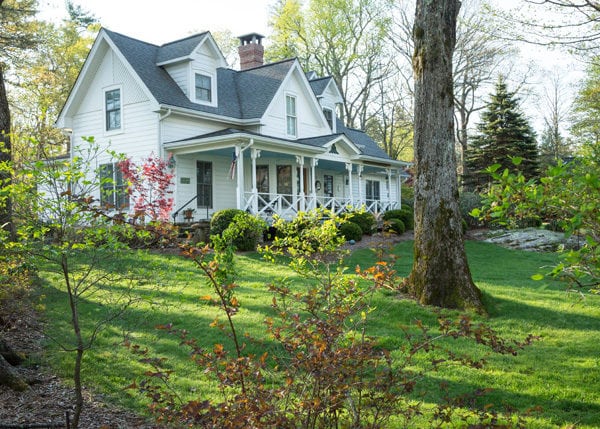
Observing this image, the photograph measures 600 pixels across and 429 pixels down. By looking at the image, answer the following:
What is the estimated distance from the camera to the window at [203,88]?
63.1ft

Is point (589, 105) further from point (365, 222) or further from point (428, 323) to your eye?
point (428, 323)

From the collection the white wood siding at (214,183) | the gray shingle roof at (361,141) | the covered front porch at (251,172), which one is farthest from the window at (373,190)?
the white wood siding at (214,183)

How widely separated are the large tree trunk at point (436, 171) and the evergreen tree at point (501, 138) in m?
20.5

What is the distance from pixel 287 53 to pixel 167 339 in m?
35.5

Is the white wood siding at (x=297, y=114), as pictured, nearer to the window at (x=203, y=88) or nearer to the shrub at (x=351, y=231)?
the window at (x=203, y=88)

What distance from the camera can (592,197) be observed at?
9.77ft

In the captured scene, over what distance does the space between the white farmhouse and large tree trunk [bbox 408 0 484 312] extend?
8654 millimetres

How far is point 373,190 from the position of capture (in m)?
29.2

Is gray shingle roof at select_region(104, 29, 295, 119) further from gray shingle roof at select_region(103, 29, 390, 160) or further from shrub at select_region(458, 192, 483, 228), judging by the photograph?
shrub at select_region(458, 192, 483, 228)

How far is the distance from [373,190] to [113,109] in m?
15.1

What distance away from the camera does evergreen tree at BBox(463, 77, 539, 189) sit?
90.6ft

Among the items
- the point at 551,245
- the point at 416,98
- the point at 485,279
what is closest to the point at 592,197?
the point at 416,98

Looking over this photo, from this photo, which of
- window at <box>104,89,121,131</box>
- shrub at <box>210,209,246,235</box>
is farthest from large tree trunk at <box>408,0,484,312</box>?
window at <box>104,89,121,131</box>

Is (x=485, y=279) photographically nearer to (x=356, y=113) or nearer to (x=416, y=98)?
(x=416, y=98)
